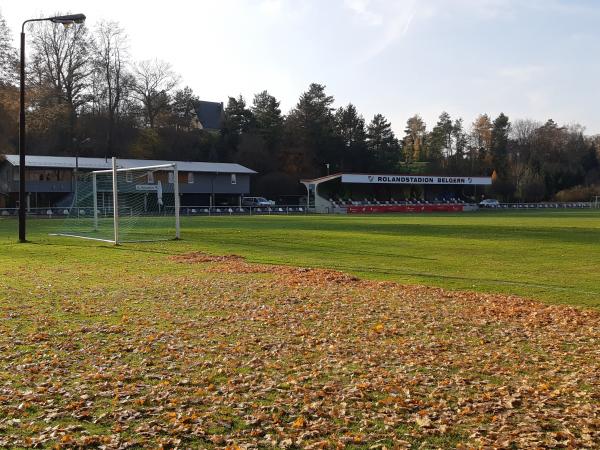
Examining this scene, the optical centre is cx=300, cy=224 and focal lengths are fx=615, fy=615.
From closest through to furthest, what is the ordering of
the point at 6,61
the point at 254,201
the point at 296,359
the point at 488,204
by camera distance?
the point at 296,359 < the point at 6,61 < the point at 254,201 < the point at 488,204

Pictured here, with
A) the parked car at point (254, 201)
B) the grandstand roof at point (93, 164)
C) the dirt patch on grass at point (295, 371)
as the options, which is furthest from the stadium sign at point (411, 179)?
the dirt patch on grass at point (295, 371)

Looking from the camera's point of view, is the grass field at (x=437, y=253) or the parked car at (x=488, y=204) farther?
the parked car at (x=488, y=204)

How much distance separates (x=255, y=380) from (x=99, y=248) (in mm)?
18484

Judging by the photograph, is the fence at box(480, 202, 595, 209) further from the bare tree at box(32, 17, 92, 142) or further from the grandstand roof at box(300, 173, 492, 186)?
the bare tree at box(32, 17, 92, 142)

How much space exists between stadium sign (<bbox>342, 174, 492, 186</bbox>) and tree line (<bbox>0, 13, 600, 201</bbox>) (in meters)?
10.9

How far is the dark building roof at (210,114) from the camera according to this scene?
382 ft

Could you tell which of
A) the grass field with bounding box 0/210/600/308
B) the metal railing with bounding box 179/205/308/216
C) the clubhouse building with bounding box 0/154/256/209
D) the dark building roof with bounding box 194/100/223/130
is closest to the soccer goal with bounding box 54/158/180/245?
the metal railing with bounding box 179/205/308/216

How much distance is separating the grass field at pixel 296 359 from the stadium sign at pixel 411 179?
65564 millimetres

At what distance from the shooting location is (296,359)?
762 centimetres

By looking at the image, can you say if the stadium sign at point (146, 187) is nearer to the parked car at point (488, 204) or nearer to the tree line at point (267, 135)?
the tree line at point (267, 135)

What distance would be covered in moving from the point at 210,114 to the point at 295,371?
115 m

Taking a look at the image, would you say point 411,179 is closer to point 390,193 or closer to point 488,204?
point 390,193

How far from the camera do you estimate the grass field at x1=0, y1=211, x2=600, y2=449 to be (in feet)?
17.4

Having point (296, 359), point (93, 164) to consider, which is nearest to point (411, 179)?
point (93, 164)
